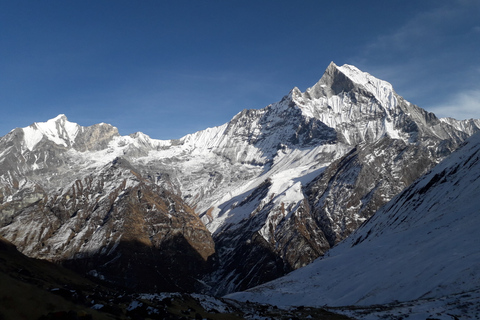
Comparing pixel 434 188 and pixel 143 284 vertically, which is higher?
pixel 143 284

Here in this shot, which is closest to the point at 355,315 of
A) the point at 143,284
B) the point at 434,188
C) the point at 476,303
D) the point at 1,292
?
the point at 476,303

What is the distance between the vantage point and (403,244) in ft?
331

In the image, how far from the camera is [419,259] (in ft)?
257

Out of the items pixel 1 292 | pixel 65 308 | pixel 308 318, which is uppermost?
pixel 1 292

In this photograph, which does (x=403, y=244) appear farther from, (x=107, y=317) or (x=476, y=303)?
(x=107, y=317)

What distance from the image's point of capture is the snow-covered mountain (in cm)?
5866

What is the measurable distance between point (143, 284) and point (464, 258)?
165 metres

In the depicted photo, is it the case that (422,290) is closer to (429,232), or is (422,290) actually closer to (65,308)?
(429,232)

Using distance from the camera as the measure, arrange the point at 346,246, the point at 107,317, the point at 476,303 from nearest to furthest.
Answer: the point at 107,317 → the point at 476,303 → the point at 346,246

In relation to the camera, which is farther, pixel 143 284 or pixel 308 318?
pixel 143 284

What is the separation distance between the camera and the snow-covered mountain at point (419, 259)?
5866cm

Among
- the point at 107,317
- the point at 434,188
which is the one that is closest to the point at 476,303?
the point at 107,317

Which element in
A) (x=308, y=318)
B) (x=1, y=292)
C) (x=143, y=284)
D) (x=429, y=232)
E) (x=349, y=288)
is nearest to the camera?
(x=1, y=292)

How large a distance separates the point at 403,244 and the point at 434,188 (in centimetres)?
4394
